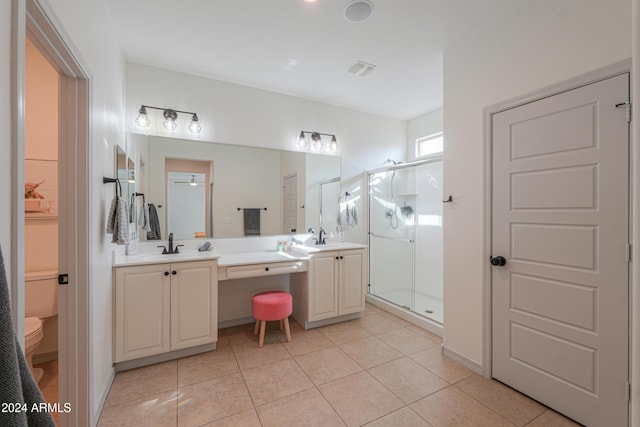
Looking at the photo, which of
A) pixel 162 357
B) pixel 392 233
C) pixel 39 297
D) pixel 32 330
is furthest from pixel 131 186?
pixel 392 233

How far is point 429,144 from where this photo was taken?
4.17 m

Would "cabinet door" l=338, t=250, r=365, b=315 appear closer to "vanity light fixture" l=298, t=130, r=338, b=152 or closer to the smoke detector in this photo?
"vanity light fixture" l=298, t=130, r=338, b=152

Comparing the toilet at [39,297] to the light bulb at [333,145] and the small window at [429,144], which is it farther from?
the small window at [429,144]

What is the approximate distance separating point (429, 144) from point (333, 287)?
2627 millimetres

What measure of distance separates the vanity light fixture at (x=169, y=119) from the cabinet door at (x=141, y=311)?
4.86ft

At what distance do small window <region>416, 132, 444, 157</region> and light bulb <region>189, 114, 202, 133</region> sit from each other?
317 cm

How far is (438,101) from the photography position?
3.70m

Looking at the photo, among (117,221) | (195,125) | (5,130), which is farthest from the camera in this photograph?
(195,125)

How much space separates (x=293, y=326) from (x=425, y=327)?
4.94ft

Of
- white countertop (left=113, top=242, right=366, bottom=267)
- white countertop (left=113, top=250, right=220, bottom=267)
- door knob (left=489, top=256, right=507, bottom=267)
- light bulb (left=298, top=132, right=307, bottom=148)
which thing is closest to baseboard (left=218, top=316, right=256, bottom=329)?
white countertop (left=113, top=242, right=366, bottom=267)

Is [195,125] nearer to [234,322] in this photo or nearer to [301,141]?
[301,141]

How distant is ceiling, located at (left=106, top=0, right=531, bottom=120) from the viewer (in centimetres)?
204

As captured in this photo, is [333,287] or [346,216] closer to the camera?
[333,287]

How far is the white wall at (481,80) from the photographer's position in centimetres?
→ 166
